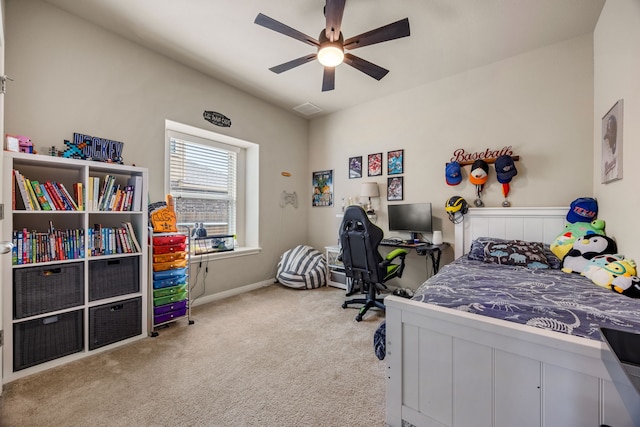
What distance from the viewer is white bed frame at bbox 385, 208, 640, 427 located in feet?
2.86

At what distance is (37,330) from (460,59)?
4.40 m

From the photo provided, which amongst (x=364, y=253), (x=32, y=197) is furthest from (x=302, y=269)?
(x=32, y=197)

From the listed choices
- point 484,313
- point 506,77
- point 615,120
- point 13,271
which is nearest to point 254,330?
point 13,271

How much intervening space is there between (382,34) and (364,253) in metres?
1.85

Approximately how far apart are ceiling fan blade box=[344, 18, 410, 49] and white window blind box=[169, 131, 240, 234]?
7.62 ft

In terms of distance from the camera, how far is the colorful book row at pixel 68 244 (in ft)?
5.86

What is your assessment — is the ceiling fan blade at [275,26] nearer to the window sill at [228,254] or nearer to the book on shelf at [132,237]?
the book on shelf at [132,237]

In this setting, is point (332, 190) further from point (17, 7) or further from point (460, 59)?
point (17, 7)

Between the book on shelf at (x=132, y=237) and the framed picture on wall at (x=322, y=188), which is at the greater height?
the framed picture on wall at (x=322, y=188)

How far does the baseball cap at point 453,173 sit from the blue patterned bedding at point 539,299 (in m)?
1.41

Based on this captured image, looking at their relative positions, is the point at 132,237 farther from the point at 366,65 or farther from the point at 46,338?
the point at 366,65

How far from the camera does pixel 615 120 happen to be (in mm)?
1937

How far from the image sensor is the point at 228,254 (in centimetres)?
349

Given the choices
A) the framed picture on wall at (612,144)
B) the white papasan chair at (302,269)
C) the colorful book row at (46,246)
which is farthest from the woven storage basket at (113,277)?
the framed picture on wall at (612,144)
